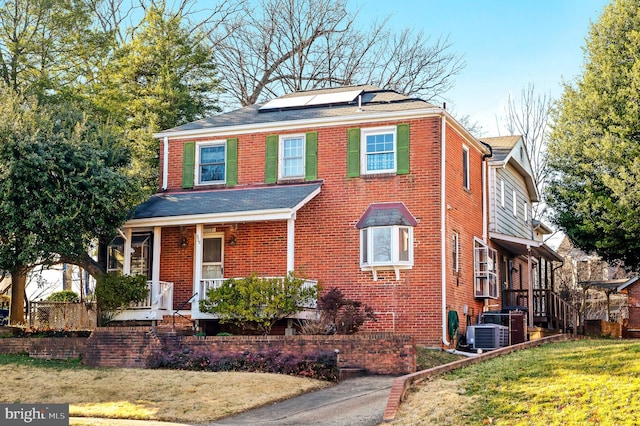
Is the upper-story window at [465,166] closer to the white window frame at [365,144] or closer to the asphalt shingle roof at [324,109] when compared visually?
the asphalt shingle roof at [324,109]

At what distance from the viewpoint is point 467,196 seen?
25.6m

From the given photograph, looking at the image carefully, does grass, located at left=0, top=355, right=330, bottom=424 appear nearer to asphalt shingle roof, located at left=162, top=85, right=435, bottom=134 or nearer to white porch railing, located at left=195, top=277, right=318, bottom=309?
white porch railing, located at left=195, top=277, right=318, bottom=309

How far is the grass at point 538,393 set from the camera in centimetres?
1248

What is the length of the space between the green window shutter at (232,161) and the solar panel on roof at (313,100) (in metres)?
1.74

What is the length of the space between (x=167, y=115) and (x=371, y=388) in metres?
18.2

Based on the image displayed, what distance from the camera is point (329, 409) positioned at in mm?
14836

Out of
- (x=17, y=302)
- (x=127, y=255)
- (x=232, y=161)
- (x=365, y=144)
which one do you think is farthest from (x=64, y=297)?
(x=365, y=144)

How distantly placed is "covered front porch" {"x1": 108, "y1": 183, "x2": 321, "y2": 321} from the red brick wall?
1.7 inches

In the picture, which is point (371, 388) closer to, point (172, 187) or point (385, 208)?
point (385, 208)

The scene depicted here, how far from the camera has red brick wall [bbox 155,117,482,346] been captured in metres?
22.8

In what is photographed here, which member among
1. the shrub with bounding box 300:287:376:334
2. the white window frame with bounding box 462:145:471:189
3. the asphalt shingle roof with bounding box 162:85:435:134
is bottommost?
the shrub with bounding box 300:287:376:334

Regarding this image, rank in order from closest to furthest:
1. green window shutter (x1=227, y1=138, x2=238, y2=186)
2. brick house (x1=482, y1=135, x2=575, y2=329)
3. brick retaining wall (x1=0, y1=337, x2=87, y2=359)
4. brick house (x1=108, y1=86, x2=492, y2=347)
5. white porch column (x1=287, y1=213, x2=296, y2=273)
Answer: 1. brick retaining wall (x1=0, y1=337, x2=87, y2=359)
2. white porch column (x1=287, y1=213, x2=296, y2=273)
3. brick house (x1=108, y1=86, x2=492, y2=347)
4. green window shutter (x1=227, y1=138, x2=238, y2=186)
5. brick house (x1=482, y1=135, x2=575, y2=329)

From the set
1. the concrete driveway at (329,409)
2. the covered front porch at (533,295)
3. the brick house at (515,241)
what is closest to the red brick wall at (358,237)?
the covered front porch at (533,295)
